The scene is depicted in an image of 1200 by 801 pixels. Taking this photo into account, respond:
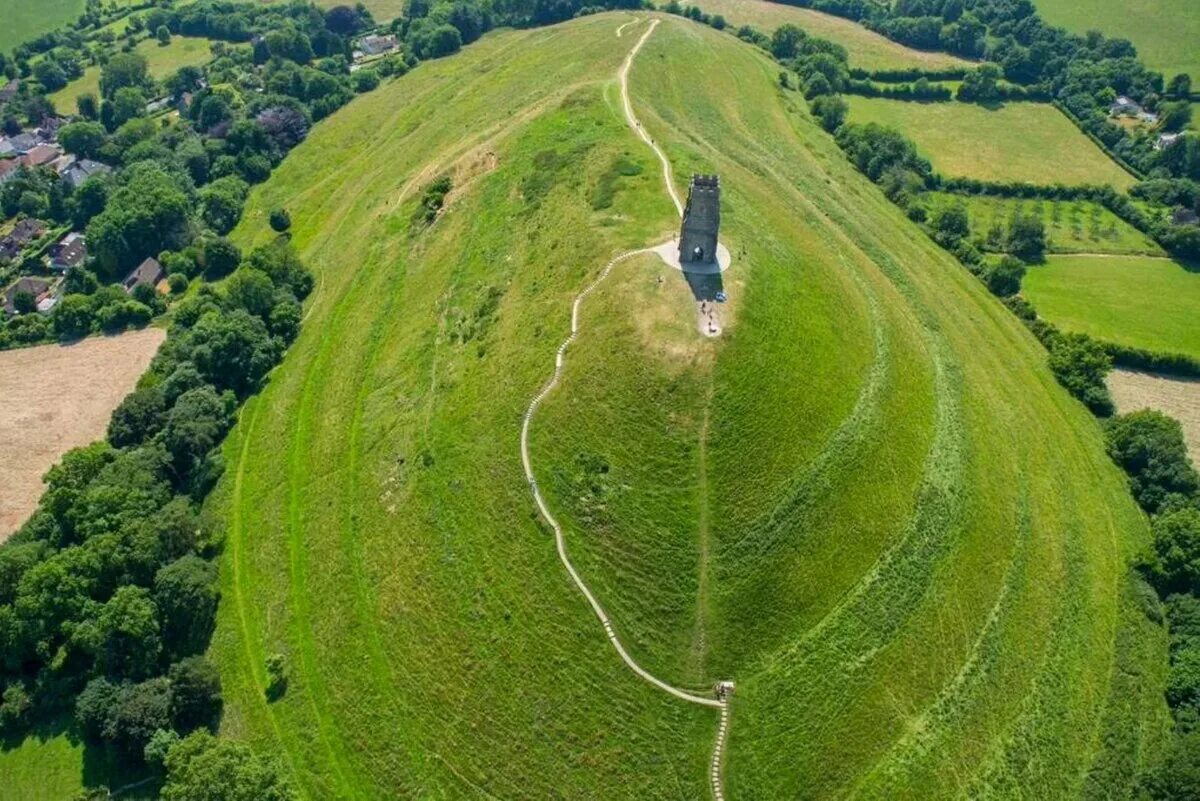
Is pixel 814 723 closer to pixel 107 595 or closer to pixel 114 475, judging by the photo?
pixel 107 595

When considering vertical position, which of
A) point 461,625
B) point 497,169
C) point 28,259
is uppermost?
point 497,169

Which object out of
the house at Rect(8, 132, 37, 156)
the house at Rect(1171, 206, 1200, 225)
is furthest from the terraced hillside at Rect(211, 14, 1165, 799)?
the house at Rect(8, 132, 37, 156)

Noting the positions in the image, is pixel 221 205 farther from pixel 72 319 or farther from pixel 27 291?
pixel 72 319

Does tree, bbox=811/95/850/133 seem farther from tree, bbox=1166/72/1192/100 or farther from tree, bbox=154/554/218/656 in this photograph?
tree, bbox=154/554/218/656

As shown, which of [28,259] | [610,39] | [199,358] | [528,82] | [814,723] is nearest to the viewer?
[814,723]

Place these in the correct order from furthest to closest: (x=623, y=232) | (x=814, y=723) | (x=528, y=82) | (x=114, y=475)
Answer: (x=528, y=82)
(x=623, y=232)
(x=114, y=475)
(x=814, y=723)

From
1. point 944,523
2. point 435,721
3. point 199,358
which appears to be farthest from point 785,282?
point 199,358

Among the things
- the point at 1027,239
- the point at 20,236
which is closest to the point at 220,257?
the point at 20,236
